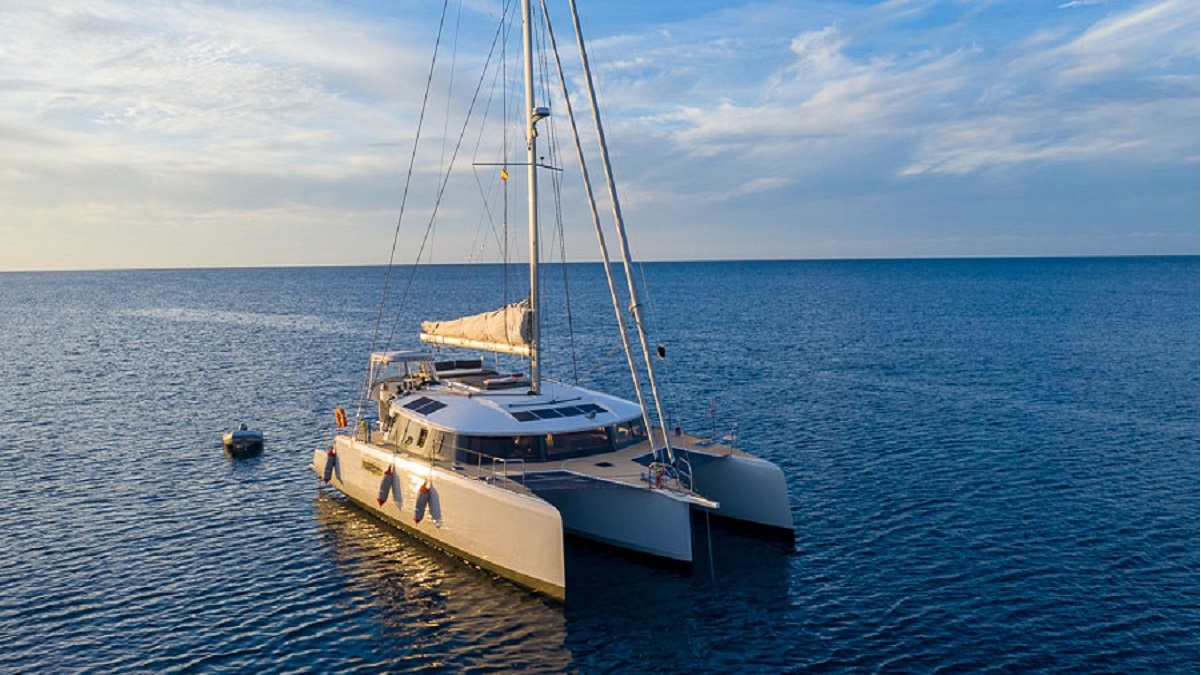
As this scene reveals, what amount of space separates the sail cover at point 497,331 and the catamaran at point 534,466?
6 centimetres

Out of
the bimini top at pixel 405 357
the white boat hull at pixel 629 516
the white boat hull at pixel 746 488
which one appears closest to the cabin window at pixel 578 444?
the white boat hull at pixel 629 516

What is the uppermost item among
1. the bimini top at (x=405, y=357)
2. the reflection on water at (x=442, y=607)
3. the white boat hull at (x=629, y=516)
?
the bimini top at (x=405, y=357)

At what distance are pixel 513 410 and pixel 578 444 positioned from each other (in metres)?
2.22

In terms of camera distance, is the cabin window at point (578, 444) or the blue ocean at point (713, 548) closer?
the blue ocean at point (713, 548)

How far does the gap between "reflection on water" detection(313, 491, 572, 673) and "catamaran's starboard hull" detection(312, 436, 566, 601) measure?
51cm

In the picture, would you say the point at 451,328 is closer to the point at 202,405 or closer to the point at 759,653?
the point at 759,653

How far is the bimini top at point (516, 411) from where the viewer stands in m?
23.6

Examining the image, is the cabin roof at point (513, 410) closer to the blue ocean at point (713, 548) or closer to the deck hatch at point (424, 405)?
the deck hatch at point (424, 405)

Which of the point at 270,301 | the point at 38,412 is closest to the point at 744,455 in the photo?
the point at 38,412

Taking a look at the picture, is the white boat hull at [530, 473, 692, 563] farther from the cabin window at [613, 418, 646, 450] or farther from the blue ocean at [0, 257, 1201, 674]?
the cabin window at [613, 418, 646, 450]

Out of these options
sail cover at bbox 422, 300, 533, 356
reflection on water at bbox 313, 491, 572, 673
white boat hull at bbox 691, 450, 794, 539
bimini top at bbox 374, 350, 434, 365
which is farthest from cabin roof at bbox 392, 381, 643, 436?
reflection on water at bbox 313, 491, 572, 673

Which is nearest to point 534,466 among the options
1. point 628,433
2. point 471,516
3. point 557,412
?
point 471,516

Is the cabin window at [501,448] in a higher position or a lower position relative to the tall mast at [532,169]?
lower

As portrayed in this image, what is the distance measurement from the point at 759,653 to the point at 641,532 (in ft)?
16.8
